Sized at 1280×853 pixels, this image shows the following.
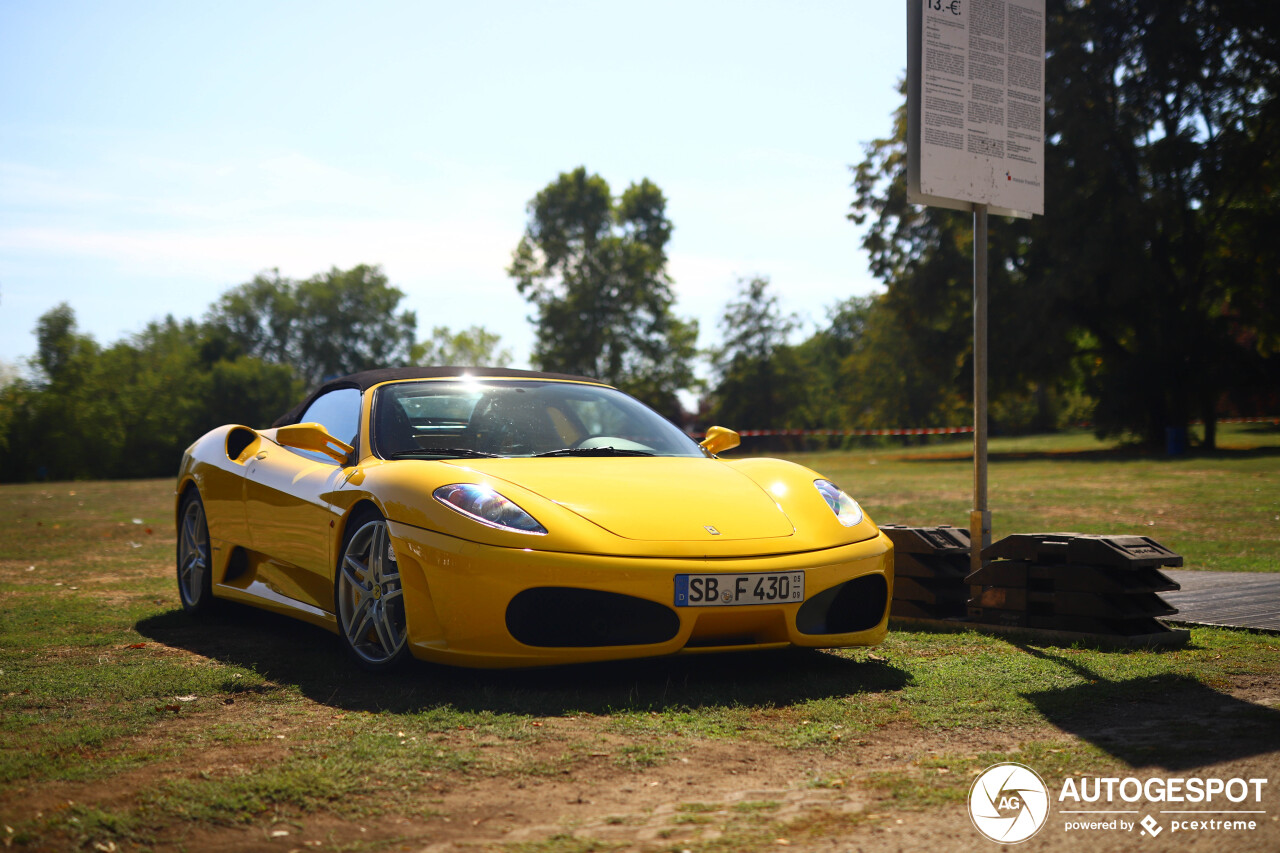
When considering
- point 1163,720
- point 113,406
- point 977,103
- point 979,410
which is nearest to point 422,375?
point 979,410

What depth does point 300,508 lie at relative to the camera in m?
5.43

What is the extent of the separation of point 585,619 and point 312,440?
169 cm

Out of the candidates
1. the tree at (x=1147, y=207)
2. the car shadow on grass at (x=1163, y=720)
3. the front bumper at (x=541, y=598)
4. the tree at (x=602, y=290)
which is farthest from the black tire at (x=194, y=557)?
the tree at (x=602, y=290)

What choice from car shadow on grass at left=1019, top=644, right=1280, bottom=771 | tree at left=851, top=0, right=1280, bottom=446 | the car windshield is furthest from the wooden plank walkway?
tree at left=851, top=0, right=1280, bottom=446

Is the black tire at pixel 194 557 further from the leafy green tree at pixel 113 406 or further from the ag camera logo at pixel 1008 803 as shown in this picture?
the leafy green tree at pixel 113 406

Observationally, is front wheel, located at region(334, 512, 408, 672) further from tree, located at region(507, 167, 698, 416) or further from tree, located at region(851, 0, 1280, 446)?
tree, located at region(507, 167, 698, 416)

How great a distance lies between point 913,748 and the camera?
3.50 meters

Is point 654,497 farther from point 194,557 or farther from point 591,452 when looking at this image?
point 194,557

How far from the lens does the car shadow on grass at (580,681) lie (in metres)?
4.15

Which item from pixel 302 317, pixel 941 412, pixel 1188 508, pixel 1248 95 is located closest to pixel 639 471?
pixel 1188 508

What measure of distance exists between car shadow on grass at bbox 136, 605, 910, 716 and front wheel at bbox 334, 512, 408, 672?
9 cm

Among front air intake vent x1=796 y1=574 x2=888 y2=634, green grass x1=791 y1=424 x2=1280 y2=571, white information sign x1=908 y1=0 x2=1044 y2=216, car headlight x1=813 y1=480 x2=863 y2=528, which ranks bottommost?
green grass x1=791 y1=424 x2=1280 y2=571

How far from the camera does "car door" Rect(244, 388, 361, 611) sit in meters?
5.17

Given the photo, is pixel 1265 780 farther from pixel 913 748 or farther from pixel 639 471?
pixel 639 471
